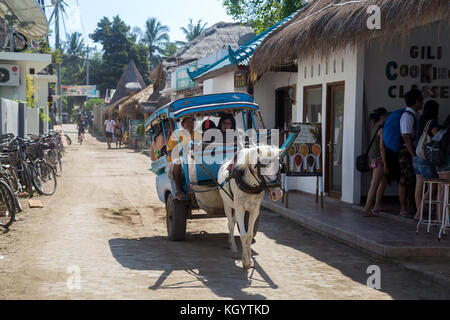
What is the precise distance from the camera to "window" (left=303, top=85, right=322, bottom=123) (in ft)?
38.8

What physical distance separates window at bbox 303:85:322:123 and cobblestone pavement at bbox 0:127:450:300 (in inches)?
117

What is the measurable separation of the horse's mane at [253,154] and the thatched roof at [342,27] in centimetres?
312

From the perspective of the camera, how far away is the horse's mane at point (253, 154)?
5547 mm

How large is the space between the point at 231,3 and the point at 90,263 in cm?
2210

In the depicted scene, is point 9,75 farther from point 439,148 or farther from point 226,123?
point 439,148

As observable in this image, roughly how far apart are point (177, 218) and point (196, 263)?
1188 millimetres

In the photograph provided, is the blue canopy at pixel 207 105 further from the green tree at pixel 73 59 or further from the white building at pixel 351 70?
the green tree at pixel 73 59

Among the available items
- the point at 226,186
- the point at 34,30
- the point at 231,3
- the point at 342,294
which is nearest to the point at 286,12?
the point at 231,3

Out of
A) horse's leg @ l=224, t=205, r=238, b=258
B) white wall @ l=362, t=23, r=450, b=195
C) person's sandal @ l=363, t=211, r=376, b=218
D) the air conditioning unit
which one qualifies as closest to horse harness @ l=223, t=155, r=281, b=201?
horse's leg @ l=224, t=205, r=238, b=258

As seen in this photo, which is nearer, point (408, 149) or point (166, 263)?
point (166, 263)

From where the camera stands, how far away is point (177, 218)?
24.0 feet

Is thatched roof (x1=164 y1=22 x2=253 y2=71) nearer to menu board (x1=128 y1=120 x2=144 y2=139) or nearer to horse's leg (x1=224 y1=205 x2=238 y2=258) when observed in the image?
menu board (x1=128 y1=120 x2=144 y2=139)

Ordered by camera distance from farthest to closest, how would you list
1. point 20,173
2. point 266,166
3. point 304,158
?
1. point 20,173
2. point 304,158
3. point 266,166

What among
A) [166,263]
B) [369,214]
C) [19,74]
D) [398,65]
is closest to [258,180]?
[166,263]
